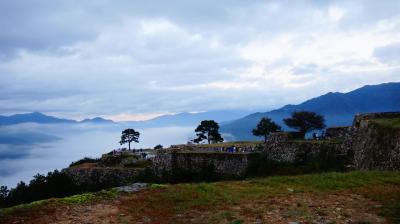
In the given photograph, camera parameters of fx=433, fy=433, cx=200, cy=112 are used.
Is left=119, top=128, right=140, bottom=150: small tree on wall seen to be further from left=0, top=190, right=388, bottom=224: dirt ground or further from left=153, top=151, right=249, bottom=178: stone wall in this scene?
left=0, top=190, right=388, bottom=224: dirt ground

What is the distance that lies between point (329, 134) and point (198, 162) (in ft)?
40.9

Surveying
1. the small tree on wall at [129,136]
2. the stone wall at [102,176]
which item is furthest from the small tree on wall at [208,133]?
the stone wall at [102,176]

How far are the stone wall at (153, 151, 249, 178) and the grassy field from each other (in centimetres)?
2133

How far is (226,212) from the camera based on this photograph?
11844mm

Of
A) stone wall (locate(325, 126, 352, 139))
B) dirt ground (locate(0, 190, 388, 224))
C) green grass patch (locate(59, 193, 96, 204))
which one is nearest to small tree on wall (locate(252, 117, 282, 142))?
stone wall (locate(325, 126, 352, 139))

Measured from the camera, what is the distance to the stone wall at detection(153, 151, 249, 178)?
38.2m

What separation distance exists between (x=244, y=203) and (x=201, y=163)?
27.9 m

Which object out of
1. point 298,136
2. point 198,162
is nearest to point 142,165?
point 198,162

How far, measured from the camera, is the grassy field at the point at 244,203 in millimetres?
11352

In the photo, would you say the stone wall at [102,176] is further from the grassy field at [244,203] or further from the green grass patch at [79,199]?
the green grass patch at [79,199]

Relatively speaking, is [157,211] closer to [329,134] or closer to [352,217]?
[352,217]

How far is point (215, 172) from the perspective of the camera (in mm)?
39688

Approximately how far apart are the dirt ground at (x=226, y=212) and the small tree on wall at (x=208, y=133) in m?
58.4

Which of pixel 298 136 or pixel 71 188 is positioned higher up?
pixel 298 136
